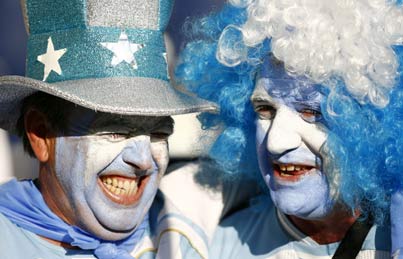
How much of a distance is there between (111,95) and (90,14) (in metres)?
0.28

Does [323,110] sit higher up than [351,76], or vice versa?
[351,76]

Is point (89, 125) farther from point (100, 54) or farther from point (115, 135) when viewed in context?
point (100, 54)

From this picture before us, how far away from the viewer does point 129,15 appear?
2844 millimetres

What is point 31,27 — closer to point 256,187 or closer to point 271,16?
point 271,16

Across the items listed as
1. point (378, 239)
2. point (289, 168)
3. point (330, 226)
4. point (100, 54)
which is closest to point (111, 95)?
point (100, 54)

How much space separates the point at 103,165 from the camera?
2.82 m

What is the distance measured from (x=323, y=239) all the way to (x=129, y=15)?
3.39 feet

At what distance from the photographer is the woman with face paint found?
9.21 ft

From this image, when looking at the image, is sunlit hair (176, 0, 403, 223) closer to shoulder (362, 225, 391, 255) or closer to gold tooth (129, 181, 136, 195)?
shoulder (362, 225, 391, 255)

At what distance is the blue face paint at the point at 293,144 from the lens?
113 inches

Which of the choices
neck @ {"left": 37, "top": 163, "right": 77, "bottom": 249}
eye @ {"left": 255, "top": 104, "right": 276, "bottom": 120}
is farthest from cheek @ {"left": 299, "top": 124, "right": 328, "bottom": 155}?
neck @ {"left": 37, "top": 163, "right": 77, "bottom": 249}

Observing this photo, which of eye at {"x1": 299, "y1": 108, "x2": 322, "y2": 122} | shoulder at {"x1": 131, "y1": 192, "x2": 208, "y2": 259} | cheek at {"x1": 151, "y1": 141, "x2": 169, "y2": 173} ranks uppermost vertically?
eye at {"x1": 299, "y1": 108, "x2": 322, "y2": 122}

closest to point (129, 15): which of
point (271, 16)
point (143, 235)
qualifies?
point (271, 16)

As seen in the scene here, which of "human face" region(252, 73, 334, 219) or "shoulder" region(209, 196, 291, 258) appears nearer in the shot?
"human face" region(252, 73, 334, 219)
